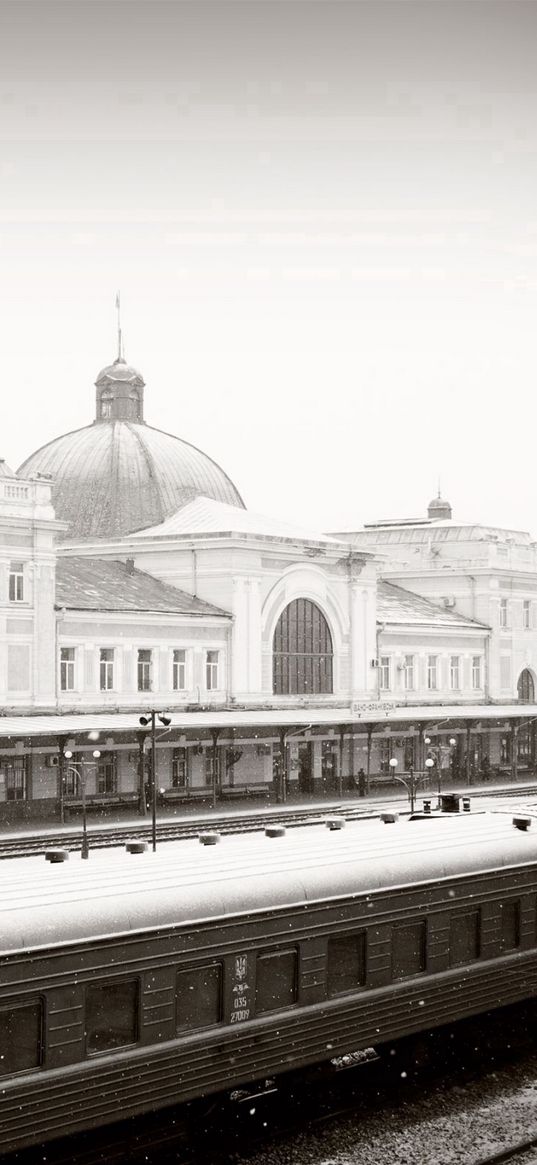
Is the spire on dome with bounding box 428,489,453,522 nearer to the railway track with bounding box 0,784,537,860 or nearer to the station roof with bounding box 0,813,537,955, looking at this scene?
the railway track with bounding box 0,784,537,860

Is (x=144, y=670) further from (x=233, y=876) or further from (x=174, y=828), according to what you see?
(x=233, y=876)

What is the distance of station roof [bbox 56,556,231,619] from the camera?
53.1m

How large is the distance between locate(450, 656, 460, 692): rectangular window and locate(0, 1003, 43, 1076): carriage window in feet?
197

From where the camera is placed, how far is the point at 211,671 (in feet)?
189

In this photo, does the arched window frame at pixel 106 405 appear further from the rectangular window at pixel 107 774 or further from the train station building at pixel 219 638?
the rectangular window at pixel 107 774

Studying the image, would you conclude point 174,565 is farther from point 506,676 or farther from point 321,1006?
point 321,1006

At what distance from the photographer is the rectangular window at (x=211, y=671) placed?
5734 centimetres

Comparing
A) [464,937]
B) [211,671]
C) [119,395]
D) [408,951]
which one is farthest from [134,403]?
[408,951]

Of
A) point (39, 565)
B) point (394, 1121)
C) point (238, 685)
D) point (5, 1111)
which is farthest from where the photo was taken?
point (238, 685)

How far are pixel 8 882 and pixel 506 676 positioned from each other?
62.8 meters

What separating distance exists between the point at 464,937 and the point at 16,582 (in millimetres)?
33724

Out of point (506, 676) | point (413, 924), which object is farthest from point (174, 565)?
point (413, 924)

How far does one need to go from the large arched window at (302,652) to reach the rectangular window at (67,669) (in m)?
11.4

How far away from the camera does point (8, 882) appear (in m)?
14.0
